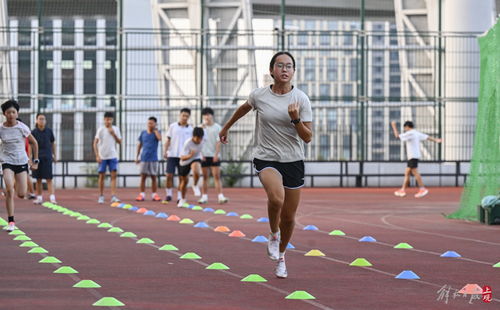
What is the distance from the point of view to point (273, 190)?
8.69 meters

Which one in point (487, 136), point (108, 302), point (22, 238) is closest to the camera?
point (108, 302)

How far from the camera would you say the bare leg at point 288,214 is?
29.2 ft

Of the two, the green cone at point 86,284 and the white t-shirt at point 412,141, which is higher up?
the white t-shirt at point 412,141

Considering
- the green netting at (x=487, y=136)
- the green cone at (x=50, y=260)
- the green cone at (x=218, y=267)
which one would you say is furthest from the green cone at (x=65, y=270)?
the green netting at (x=487, y=136)

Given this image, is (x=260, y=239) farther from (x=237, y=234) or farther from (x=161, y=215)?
(x=161, y=215)

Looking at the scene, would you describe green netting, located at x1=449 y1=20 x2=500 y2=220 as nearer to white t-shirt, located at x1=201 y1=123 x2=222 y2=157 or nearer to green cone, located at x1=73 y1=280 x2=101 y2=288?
white t-shirt, located at x1=201 y1=123 x2=222 y2=157

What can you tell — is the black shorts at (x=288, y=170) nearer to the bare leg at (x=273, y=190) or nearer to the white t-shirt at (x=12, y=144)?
the bare leg at (x=273, y=190)

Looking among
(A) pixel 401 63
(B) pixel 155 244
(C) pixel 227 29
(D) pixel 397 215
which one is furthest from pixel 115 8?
(B) pixel 155 244

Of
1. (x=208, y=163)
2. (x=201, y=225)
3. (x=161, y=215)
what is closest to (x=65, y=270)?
(x=201, y=225)

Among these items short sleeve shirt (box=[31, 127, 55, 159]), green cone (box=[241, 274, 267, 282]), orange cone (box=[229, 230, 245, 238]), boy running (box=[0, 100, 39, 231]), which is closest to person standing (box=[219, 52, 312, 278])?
green cone (box=[241, 274, 267, 282])

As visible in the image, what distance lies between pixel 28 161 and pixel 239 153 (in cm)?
1588

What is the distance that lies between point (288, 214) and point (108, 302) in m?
2.34

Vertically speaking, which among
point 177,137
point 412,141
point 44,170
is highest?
point 177,137

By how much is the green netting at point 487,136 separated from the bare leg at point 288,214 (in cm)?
684
